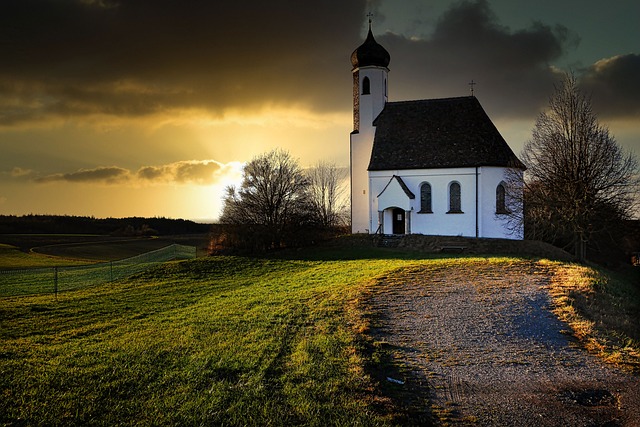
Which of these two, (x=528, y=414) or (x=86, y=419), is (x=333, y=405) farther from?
(x=86, y=419)

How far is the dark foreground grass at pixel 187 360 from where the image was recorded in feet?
A: 22.9

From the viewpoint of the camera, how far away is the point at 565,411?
7559mm

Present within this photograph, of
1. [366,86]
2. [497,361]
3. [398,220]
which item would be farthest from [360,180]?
[497,361]

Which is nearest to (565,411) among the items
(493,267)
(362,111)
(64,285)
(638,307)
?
(638,307)

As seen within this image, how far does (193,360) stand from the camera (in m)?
9.12

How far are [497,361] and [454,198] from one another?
26763mm

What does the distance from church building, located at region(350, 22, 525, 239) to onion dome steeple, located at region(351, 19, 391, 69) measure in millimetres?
72

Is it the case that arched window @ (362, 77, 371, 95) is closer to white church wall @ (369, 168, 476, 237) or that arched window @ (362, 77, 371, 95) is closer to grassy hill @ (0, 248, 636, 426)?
white church wall @ (369, 168, 476, 237)

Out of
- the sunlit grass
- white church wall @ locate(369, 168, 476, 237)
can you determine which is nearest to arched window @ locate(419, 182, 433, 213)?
white church wall @ locate(369, 168, 476, 237)

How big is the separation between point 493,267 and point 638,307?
216 inches

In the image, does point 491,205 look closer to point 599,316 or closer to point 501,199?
point 501,199

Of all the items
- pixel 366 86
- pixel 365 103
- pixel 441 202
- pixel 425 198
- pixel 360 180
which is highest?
pixel 366 86

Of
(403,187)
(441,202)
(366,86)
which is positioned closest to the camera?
(403,187)

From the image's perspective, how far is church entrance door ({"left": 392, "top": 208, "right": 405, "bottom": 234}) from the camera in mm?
36719
